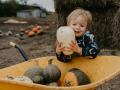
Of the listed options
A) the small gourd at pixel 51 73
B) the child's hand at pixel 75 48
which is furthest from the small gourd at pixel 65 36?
the small gourd at pixel 51 73

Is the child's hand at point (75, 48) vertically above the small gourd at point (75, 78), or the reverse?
the child's hand at point (75, 48)

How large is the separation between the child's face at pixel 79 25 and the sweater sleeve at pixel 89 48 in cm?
6

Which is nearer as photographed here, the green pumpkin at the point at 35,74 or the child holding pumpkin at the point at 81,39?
the green pumpkin at the point at 35,74

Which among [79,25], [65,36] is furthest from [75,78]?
[79,25]

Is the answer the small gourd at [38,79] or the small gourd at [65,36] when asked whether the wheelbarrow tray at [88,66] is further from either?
the small gourd at [65,36]

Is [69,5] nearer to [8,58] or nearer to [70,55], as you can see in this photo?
[8,58]

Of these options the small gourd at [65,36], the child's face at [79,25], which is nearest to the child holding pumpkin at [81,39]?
the child's face at [79,25]

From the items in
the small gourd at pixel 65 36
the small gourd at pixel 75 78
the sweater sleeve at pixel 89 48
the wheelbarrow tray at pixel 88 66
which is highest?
the small gourd at pixel 65 36

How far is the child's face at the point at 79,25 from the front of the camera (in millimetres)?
3407

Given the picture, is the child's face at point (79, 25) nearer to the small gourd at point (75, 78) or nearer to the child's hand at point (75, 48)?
the child's hand at point (75, 48)

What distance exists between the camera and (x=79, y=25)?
342cm

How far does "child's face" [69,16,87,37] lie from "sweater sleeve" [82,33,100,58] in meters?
0.06

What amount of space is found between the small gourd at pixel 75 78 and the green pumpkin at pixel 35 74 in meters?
0.18

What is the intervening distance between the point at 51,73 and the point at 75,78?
7.7 inches
